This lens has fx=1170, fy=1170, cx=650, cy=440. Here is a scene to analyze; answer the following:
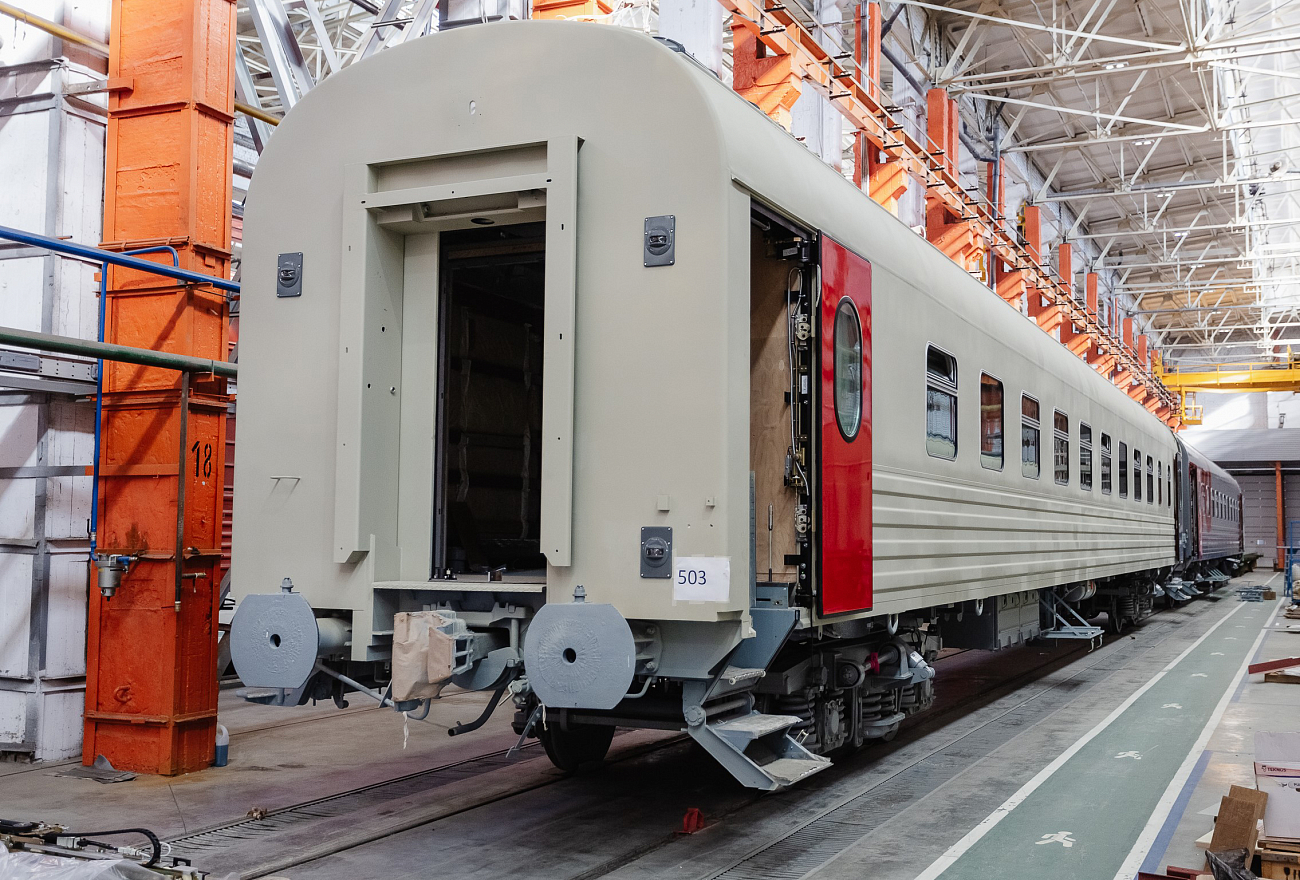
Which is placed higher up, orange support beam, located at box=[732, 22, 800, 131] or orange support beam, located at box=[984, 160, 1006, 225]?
orange support beam, located at box=[984, 160, 1006, 225]

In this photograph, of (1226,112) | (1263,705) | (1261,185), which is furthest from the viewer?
(1261,185)

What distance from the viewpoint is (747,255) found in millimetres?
5270

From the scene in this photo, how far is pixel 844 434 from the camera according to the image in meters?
6.12

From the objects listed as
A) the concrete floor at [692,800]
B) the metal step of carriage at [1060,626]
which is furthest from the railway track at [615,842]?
the metal step of carriage at [1060,626]

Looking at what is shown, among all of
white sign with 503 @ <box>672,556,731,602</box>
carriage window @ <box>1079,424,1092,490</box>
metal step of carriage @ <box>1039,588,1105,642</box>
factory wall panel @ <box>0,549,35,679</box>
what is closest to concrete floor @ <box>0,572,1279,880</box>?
factory wall panel @ <box>0,549,35,679</box>

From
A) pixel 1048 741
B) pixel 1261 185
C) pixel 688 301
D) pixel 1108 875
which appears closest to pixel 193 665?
pixel 688 301

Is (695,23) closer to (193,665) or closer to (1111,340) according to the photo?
(193,665)

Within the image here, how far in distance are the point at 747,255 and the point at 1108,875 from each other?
3379 mm

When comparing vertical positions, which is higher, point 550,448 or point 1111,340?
point 1111,340

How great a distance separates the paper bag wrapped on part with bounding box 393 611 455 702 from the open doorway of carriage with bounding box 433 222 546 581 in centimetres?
62

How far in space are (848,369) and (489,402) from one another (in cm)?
216

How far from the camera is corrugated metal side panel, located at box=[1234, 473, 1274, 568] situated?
49750 mm

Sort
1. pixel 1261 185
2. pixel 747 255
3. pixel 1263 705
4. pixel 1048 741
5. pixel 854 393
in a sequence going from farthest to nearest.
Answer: pixel 1261 185, pixel 1263 705, pixel 1048 741, pixel 854 393, pixel 747 255

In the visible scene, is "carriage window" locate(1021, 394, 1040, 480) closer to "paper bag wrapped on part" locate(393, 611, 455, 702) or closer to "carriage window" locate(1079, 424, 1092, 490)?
"carriage window" locate(1079, 424, 1092, 490)
